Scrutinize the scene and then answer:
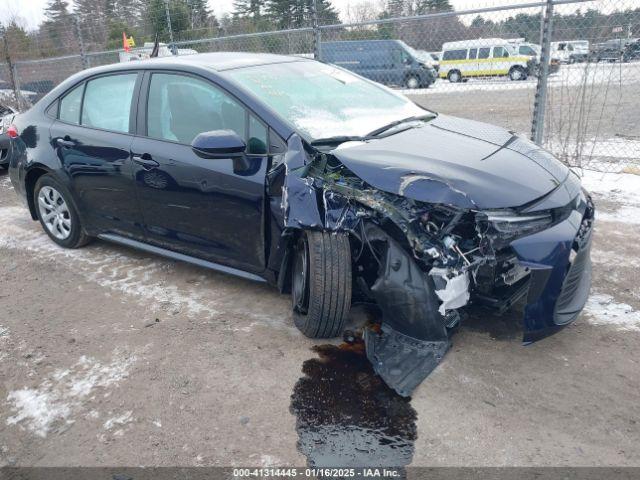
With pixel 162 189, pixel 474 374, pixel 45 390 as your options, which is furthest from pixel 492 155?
pixel 45 390

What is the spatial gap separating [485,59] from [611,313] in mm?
10318

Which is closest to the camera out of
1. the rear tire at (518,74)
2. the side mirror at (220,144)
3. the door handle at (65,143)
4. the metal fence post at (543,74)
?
the side mirror at (220,144)

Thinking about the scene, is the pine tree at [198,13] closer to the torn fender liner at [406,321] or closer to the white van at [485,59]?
the white van at [485,59]

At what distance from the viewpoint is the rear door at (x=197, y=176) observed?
333cm

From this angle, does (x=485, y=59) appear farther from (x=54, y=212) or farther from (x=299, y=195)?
(x=299, y=195)

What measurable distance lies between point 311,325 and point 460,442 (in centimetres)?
109

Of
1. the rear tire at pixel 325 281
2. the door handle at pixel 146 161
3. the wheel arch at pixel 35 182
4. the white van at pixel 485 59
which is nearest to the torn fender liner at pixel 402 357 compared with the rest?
the rear tire at pixel 325 281

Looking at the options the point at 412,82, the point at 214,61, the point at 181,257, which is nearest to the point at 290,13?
the point at 412,82

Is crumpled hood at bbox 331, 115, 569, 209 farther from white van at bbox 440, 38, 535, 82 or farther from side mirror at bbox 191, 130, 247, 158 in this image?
white van at bbox 440, 38, 535, 82

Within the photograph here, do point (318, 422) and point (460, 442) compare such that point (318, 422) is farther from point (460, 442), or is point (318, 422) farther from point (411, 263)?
point (411, 263)

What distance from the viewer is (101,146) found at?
4082mm

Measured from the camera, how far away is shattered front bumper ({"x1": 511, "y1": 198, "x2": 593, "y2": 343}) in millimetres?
2625

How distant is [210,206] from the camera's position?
352 cm

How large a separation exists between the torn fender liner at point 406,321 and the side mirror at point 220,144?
96cm
